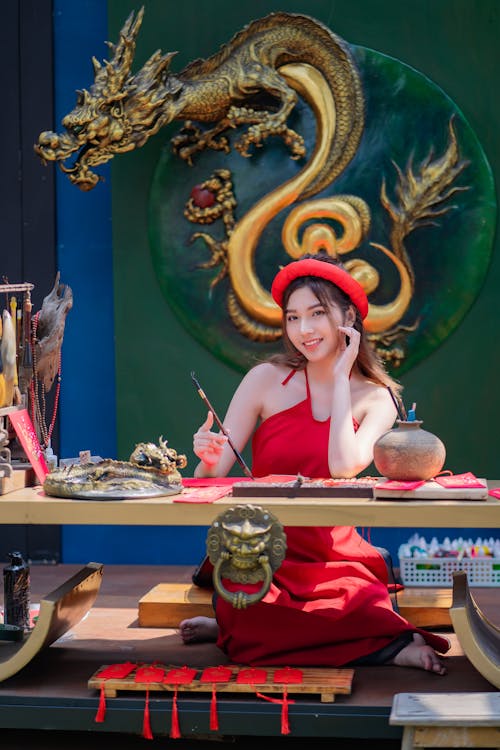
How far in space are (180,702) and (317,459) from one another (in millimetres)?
842

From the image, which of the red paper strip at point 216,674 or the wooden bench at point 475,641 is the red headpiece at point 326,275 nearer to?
the wooden bench at point 475,641

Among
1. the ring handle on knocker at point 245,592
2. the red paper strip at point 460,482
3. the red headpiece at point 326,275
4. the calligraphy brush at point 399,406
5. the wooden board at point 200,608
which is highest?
the red headpiece at point 326,275

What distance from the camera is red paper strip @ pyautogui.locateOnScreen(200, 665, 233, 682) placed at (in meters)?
2.84

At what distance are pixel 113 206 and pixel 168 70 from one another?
63 cm

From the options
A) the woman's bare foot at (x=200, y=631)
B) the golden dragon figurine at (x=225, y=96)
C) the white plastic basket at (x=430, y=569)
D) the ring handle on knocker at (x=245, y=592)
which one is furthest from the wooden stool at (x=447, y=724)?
the golden dragon figurine at (x=225, y=96)

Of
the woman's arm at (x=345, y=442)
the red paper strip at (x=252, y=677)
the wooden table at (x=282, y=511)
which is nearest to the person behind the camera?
the wooden table at (x=282, y=511)

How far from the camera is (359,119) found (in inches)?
184

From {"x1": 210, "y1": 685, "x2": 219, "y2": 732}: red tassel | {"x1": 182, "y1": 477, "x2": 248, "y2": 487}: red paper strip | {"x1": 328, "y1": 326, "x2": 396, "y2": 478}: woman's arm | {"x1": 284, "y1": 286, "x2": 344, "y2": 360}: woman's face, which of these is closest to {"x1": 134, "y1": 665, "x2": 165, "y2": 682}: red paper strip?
{"x1": 210, "y1": 685, "x2": 219, "y2": 732}: red tassel

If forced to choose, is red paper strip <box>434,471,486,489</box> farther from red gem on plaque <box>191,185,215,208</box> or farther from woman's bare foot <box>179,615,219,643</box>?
red gem on plaque <box>191,185,215,208</box>

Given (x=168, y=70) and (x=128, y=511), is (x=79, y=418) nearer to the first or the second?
(x=168, y=70)

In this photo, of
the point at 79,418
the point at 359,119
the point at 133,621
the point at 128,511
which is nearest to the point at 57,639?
the point at 133,621

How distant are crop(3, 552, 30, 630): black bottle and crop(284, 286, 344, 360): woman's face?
43.7 inches

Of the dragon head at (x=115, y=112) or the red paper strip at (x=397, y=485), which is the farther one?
the dragon head at (x=115, y=112)

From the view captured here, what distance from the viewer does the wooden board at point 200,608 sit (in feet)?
11.9
